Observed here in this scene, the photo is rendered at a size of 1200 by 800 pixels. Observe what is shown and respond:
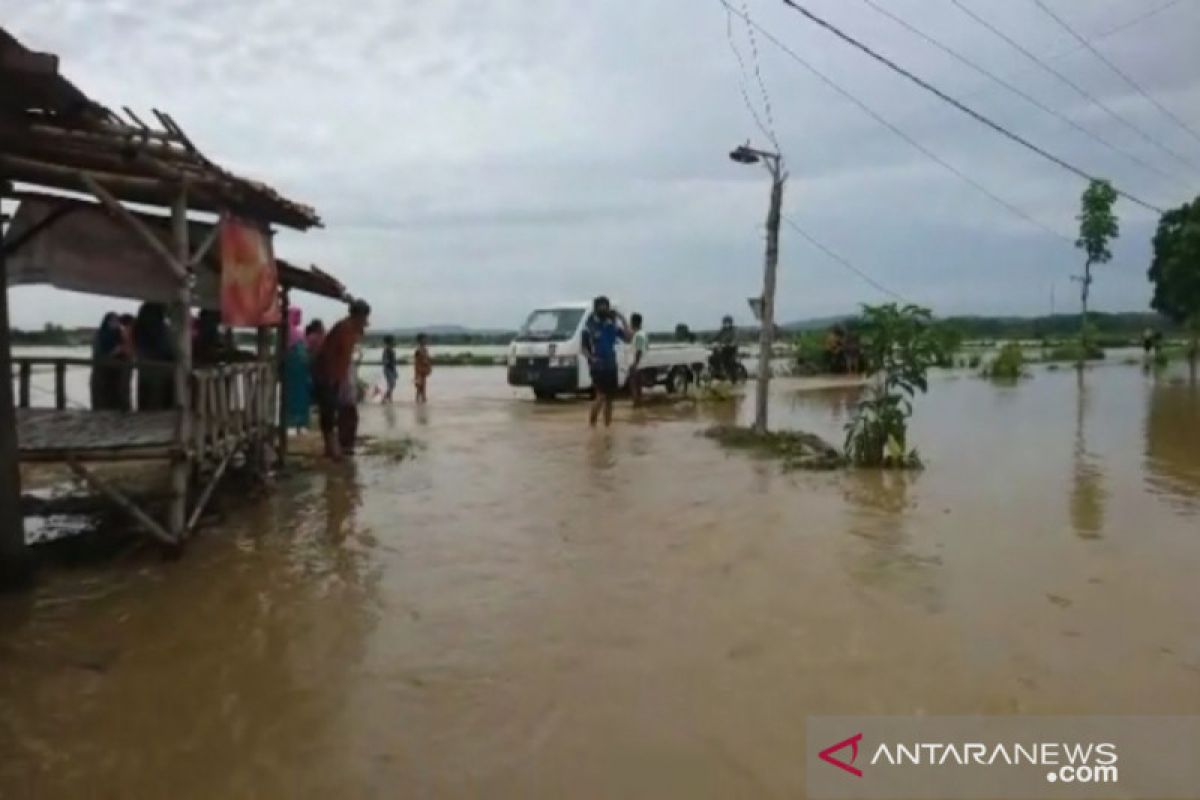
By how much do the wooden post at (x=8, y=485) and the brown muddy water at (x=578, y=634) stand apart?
0.91 ft

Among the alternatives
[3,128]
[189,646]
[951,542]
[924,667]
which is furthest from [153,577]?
[951,542]

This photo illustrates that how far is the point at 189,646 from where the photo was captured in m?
5.35

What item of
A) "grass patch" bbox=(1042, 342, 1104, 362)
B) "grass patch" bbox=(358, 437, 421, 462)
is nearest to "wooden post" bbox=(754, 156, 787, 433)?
"grass patch" bbox=(358, 437, 421, 462)

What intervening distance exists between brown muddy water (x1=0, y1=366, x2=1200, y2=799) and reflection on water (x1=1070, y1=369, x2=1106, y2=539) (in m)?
0.06

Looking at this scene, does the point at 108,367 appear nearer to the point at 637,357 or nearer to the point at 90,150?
the point at 90,150

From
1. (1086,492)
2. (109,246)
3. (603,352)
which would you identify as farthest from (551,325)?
(109,246)

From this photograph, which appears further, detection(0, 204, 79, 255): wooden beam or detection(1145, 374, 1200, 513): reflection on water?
detection(1145, 374, 1200, 513): reflection on water

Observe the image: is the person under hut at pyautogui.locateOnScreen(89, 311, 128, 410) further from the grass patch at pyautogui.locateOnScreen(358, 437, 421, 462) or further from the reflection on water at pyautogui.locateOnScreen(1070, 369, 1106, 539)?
the reflection on water at pyautogui.locateOnScreen(1070, 369, 1106, 539)

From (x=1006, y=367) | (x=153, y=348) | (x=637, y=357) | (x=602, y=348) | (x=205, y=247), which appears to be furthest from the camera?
(x=1006, y=367)

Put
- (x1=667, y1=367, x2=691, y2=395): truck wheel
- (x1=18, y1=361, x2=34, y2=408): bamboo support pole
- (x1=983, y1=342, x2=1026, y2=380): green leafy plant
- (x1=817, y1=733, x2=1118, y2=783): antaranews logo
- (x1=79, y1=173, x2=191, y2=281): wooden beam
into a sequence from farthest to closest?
(x1=983, y1=342, x2=1026, y2=380): green leafy plant
(x1=667, y1=367, x2=691, y2=395): truck wheel
(x1=18, y1=361, x2=34, y2=408): bamboo support pole
(x1=79, y1=173, x2=191, y2=281): wooden beam
(x1=817, y1=733, x2=1118, y2=783): antaranews logo

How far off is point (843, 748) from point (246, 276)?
6.51 meters

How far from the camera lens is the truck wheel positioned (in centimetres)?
2430

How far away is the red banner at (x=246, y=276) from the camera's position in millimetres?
8281

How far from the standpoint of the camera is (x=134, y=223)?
6988 mm
